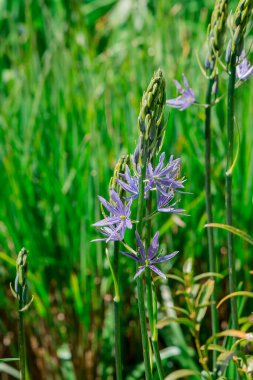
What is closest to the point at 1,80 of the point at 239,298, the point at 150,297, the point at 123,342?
the point at 123,342

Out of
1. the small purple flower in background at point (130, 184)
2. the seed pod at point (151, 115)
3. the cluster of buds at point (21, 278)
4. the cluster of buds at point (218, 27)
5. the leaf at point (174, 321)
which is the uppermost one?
the cluster of buds at point (218, 27)

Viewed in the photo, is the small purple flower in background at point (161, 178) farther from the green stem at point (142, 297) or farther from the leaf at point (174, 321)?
the leaf at point (174, 321)

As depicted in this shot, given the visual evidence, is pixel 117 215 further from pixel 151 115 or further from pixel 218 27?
pixel 218 27

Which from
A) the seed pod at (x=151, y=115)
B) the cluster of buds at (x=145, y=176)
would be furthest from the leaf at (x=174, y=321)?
the seed pod at (x=151, y=115)

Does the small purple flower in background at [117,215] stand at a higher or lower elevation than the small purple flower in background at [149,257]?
higher

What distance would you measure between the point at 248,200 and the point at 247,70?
2.29ft

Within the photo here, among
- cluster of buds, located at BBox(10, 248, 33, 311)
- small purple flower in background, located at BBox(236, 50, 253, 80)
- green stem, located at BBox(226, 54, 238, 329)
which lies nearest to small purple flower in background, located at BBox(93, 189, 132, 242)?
cluster of buds, located at BBox(10, 248, 33, 311)

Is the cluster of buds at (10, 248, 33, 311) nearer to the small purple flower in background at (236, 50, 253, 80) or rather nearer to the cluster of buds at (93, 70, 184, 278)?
the cluster of buds at (93, 70, 184, 278)

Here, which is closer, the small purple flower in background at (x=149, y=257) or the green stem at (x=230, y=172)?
the small purple flower in background at (x=149, y=257)

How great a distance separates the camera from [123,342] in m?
1.66

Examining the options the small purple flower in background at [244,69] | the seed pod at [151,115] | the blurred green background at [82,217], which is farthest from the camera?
the blurred green background at [82,217]

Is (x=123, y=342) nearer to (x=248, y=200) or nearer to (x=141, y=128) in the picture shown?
(x=248, y=200)

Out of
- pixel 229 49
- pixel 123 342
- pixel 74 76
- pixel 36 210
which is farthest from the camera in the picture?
pixel 74 76

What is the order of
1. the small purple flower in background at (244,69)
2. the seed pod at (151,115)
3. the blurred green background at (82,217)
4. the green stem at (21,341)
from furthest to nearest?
the blurred green background at (82,217) < the small purple flower in background at (244,69) < the green stem at (21,341) < the seed pod at (151,115)
